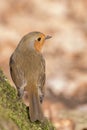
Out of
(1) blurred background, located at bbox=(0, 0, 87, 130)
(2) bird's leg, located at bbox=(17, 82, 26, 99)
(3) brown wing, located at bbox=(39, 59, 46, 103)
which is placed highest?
(2) bird's leg, located at bbox=(17, 82, 26, 99)

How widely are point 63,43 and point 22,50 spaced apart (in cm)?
631

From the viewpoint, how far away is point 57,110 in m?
8.54

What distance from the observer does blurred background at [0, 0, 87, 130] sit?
9.20 meters

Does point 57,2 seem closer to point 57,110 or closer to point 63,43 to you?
point 63,43

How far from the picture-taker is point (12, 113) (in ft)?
13.9

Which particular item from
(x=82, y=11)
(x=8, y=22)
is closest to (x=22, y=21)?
(x=8, y=22)

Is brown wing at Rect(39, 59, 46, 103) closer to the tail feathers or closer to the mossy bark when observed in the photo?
the tail feathers

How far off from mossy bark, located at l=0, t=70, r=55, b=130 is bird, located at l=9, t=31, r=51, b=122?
65mm

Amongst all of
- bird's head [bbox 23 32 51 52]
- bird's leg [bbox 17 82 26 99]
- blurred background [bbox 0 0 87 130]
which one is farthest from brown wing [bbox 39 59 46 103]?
blurred background [bbox 0 0 87 130]

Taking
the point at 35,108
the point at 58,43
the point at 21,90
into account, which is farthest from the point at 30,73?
the point at 58,43

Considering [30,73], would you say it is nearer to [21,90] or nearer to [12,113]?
[21,90]

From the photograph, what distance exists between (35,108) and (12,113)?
1.26 feet

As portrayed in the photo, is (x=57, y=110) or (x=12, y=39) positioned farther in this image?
(x=12, y=39)

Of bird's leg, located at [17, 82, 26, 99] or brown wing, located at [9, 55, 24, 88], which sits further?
brown wing, located at [9, 55, 24, 88]
